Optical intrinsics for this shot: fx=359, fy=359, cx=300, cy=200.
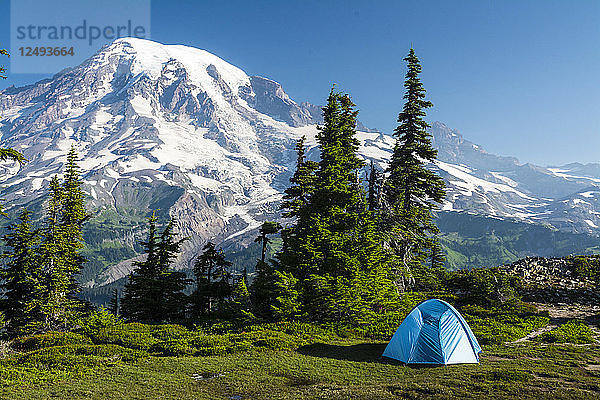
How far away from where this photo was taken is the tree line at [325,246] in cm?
2811

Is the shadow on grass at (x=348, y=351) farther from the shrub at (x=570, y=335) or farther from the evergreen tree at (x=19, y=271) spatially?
the evergreen tree at (x=19, y=271)

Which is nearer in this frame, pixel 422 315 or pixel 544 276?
pixel 422 315

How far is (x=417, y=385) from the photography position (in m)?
13.7

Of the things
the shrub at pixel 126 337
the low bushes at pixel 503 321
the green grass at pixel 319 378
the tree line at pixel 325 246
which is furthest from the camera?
the tree line at pixel 325 246

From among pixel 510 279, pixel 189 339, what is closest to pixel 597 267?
pixel 510 279

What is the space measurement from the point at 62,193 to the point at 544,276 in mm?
57662

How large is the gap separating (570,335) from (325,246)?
58.0 ft

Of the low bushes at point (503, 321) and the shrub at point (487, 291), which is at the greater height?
the shrub at point (487, 291)

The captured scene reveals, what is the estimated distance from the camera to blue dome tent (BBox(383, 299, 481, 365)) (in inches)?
701

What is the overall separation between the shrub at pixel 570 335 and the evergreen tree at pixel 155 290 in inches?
1457

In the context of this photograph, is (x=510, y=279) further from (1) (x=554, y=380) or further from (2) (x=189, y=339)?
(2) (x=189, y=339)

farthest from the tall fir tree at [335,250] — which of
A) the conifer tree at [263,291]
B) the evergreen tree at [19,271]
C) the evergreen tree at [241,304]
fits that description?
the evergreen tree at [19,271]

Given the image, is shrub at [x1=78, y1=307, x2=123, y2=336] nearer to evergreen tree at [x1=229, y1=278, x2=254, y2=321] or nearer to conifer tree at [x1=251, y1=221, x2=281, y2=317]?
evergreen tree at [x1=229, y1=278, x2=254, y2=321]

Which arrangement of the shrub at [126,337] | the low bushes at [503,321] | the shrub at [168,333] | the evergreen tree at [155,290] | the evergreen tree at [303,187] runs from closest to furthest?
1. the shrub at [126,337]
2. the low bushes at [503,321]
3. the shrub at [168,333]
4. the evergreen tree at [303,187]
5. the evergreen tree at [155,290]
